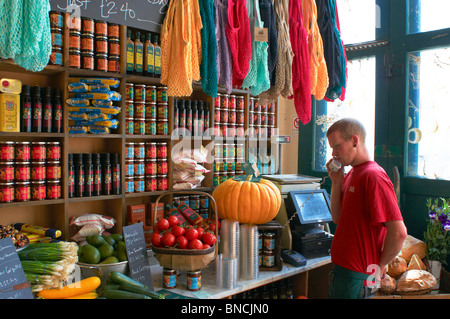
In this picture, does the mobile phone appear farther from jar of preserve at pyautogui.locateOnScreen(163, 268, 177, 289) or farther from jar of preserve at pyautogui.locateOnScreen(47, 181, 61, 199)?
jar of preserve at pyautogui.locateOnScreen(47, 181, 61, 199)

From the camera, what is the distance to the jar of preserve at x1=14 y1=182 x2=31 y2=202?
7.86 ft

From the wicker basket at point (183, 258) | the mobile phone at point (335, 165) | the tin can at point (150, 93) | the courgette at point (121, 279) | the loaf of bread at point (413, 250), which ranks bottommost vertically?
the loaf of bread at point (413, 250)

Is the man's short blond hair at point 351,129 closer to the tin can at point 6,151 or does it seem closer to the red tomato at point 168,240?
the red tomato at point 168,240

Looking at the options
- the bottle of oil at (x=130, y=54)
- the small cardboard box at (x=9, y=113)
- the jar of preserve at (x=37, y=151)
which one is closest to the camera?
the small cardboard box at (x=9, y=113)

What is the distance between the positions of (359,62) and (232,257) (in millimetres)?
2494

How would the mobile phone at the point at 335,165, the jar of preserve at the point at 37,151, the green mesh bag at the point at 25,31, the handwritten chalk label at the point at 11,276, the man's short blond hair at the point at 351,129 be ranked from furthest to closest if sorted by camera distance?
the jar of preserve at the point at 37,151
the mobile phone at the point at 335,165
the man's short blond hair at the point at 351,129
the green mesh bag at the point at 25,31
the handwritten chalk label at the point at 11,276

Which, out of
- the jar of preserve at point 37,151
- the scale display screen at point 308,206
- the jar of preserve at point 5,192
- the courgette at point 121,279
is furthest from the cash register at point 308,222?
the jar of preserve at point 5,192

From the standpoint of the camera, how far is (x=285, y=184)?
278 centimetres

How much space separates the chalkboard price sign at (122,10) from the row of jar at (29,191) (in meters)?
1.14

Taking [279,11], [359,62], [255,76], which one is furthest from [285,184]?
[359,62]

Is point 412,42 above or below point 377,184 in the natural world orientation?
above

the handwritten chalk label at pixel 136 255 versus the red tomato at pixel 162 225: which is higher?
the red tomato at pixel 162 225

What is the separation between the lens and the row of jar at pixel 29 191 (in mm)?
2342

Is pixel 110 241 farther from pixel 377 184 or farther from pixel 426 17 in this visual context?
pixel 426 17
